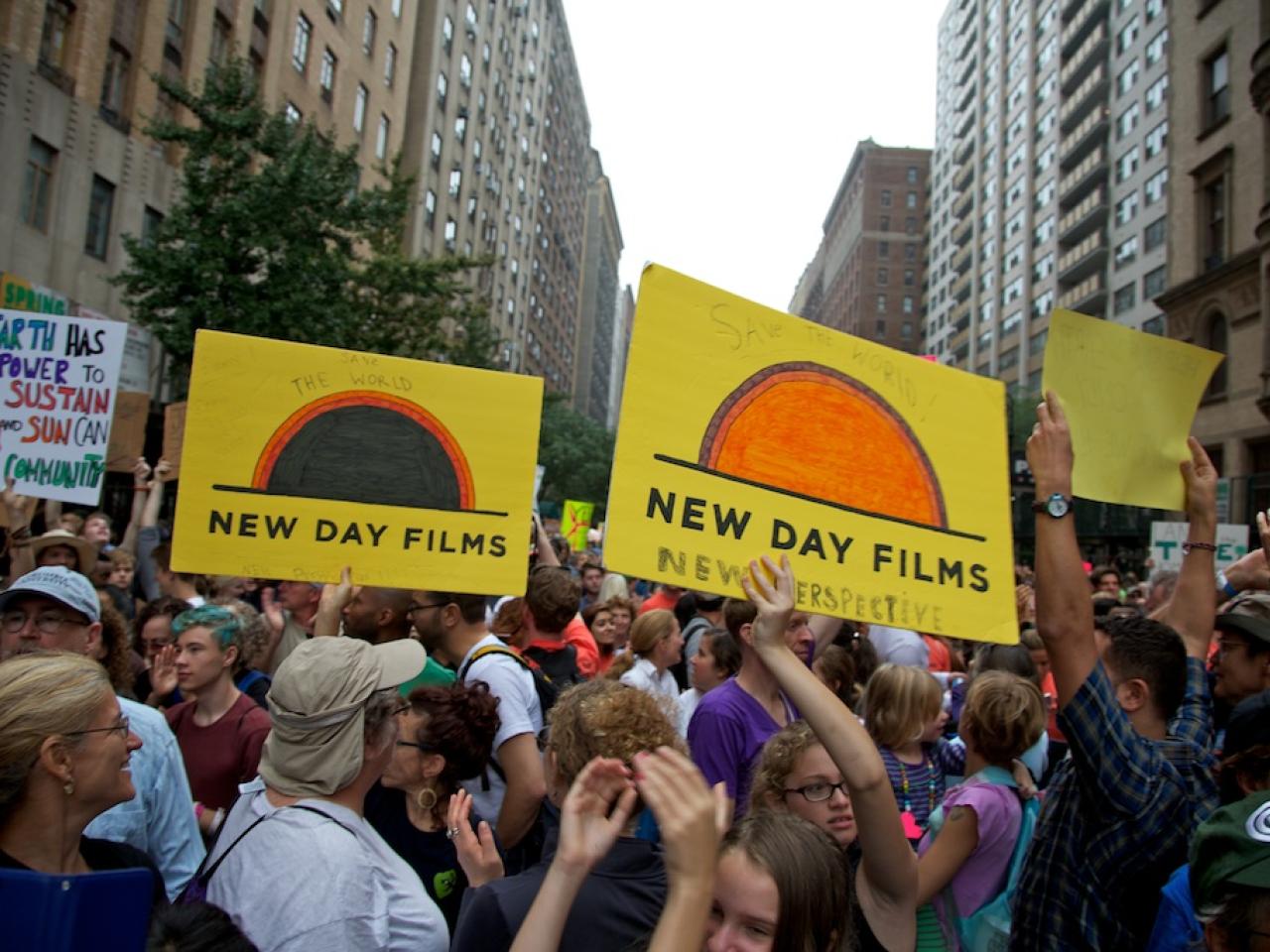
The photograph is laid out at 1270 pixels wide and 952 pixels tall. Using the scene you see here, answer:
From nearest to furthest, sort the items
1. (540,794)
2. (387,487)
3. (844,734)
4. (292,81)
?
(844,734), (540,794), (387,487), (292,81)

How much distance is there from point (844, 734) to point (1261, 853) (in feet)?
2.86

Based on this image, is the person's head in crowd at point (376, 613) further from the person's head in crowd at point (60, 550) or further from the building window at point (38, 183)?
the building window at point (38, 183)

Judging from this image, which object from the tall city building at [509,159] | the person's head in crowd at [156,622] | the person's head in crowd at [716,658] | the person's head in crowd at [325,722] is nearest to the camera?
the person's head in crowd at [325,722]

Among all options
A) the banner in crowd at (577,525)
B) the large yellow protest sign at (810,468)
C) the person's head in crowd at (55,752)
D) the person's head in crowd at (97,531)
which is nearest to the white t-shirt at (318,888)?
the person's head in crowd at (55,752)

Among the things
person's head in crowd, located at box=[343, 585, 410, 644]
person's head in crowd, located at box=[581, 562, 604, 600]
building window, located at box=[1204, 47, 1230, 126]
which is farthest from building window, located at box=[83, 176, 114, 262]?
building window, located at box=[1204, 47, 1230, 126]

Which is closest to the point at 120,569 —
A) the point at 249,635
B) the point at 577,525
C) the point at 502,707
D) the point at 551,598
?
the point at 249,635

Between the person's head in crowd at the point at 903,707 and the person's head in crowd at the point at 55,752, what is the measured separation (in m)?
2.80

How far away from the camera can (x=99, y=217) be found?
2103 centimetres

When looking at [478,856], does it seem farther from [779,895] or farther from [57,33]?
[57,33]

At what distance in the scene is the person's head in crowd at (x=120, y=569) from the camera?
6969 mm

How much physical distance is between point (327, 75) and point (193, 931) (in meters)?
34.1

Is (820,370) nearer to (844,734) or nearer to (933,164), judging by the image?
(844,734)

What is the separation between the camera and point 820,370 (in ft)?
9.61

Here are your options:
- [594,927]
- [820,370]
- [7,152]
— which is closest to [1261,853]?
[594,927]
